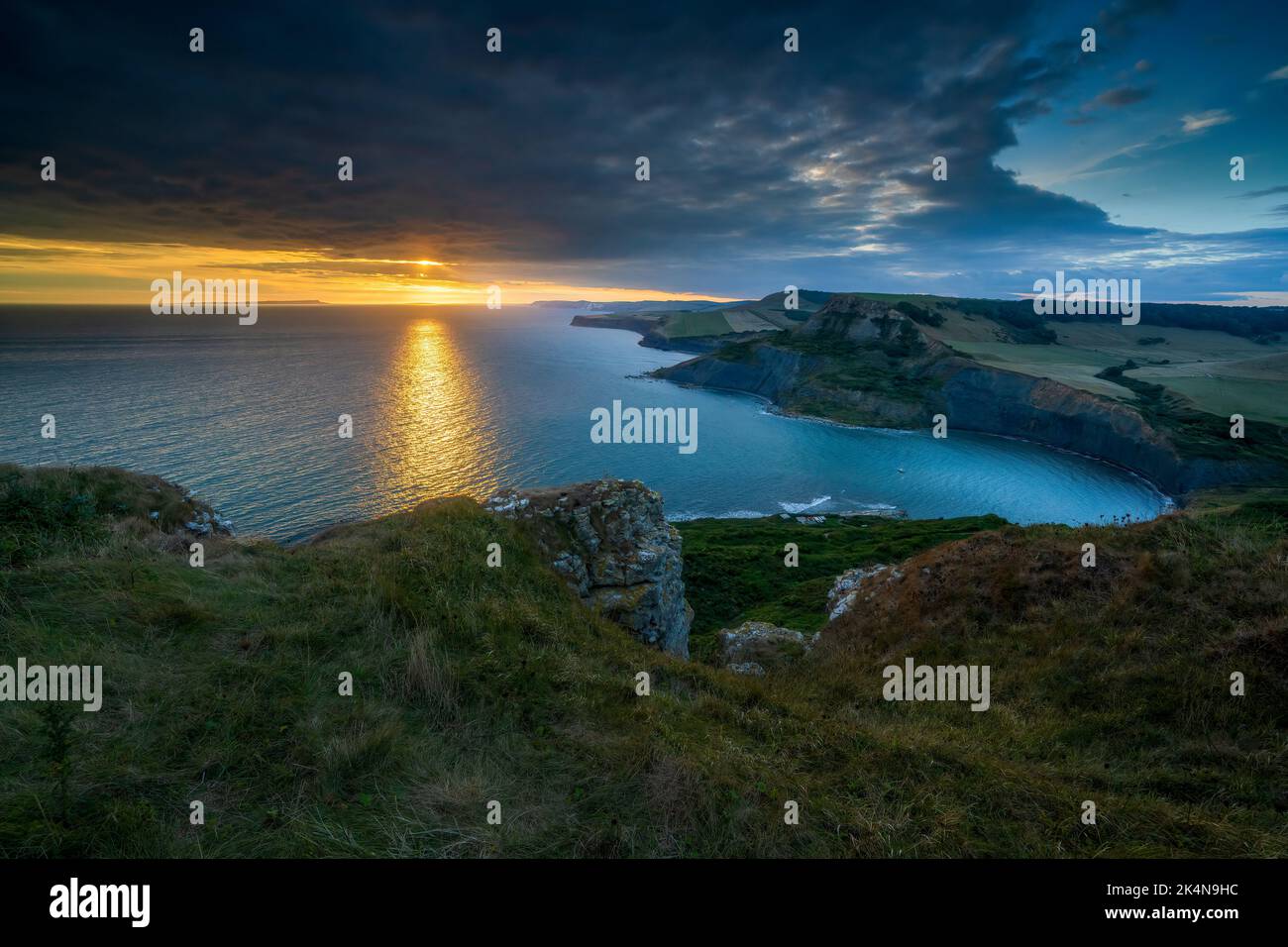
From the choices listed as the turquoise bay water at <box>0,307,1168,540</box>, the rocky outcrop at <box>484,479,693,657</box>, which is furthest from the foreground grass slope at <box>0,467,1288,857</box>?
the turquoise bay water at <box>0,307,1168,540</box>

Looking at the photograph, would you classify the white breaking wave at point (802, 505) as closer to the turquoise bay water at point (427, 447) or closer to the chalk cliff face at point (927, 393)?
the turquoise bay water at point (427, 447)

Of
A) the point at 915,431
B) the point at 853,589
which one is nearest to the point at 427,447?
the point at 853,589

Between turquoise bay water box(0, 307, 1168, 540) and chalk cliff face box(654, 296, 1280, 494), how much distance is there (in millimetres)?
6389

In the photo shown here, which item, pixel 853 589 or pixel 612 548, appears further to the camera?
pixel 853 589

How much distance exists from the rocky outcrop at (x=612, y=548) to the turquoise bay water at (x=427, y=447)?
43.3 metres

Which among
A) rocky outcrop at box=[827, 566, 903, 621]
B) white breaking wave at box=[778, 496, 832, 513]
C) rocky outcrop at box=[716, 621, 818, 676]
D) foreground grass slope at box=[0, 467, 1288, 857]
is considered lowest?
white breaking wave at box=[778, 496, 832, 513]

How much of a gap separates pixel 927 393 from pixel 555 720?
156169 millimetres

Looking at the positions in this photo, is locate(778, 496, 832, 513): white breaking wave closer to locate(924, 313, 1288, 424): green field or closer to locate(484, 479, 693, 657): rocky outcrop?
locate(484, 479, 693, 657): rocky outcrop

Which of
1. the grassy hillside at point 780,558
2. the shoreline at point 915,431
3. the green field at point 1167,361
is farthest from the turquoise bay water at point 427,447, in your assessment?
the green field at point 1167,361

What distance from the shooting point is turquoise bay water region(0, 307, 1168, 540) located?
61.8m

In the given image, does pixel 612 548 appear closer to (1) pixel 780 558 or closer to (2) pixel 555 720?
(2) pixel 555 720

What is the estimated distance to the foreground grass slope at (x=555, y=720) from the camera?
17.0 feet

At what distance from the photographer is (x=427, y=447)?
260 ft
